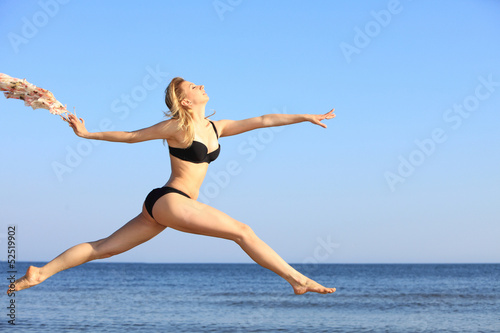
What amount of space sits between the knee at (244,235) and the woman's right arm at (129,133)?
1052 mm

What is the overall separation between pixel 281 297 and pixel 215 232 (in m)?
26.2

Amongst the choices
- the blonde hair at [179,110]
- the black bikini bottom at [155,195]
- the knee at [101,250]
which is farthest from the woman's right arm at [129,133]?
the knee at [101,250]

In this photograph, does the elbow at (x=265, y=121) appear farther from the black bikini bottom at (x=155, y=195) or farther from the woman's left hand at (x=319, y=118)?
the black bikini bottom at (x=155, y=195)

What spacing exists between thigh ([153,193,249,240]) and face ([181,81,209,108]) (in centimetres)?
94

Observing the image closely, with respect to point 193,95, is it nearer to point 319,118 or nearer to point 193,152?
point 193,152

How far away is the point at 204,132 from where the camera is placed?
544 cm

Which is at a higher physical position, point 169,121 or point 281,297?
point 169,121

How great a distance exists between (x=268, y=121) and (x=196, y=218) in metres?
1.19

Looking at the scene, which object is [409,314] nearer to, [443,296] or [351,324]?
[351,324]

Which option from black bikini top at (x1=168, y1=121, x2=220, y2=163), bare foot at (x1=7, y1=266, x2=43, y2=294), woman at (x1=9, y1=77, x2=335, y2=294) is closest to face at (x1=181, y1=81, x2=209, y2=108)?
woman at (x1=9, y1=77, x2=335, y2=294)

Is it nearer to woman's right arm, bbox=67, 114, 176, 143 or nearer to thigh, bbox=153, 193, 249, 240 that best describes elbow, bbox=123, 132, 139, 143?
woman's right arm, bbox=67, 114, 176, 143

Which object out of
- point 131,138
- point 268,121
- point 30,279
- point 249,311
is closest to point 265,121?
point 268,121

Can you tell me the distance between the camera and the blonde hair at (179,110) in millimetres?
5206

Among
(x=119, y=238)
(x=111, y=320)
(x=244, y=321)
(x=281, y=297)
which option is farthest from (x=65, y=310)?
(x=119, y=238)
